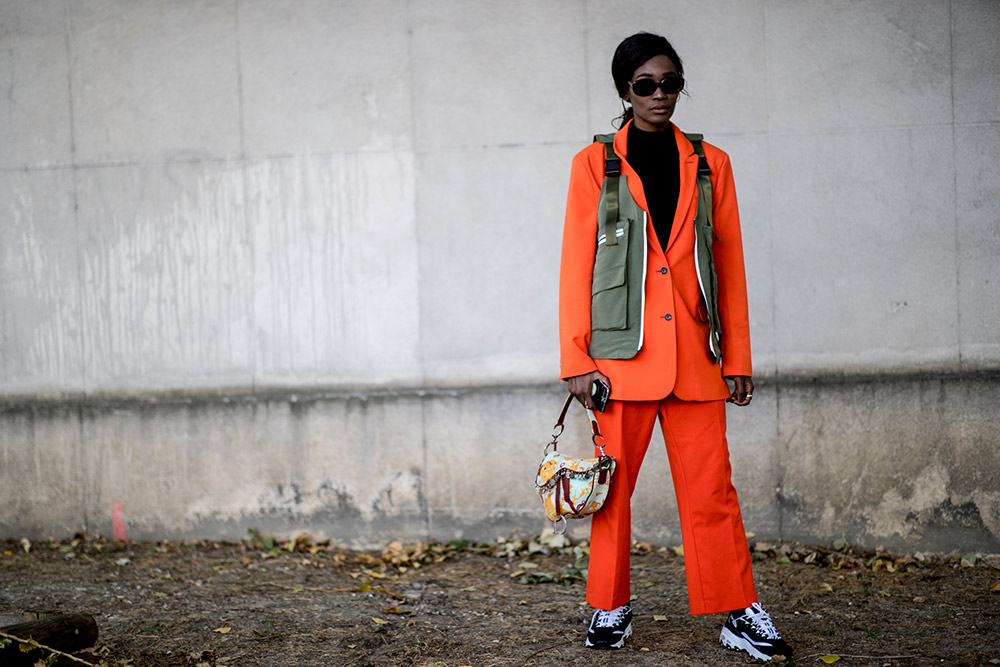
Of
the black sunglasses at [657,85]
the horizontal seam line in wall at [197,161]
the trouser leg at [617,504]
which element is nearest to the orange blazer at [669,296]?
the trouser leg at [617,504]

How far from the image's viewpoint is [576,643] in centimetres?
371

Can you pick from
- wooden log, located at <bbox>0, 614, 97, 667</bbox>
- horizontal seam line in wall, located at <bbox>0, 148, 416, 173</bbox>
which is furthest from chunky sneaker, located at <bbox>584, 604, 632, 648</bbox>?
horizontal seam line in wall, located at <bbox>0, 148, 416, 173</bbox>

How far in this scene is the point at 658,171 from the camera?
3482mm

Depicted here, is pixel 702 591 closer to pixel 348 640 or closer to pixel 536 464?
pixel 348 640

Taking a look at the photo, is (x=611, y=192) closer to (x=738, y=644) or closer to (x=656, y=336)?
(x=656, y=336)

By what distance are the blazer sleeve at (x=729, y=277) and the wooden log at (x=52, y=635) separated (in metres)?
2.95

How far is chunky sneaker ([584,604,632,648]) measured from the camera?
3559 mm

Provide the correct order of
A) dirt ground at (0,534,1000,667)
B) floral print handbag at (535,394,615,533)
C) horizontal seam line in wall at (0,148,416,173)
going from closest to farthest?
floral print handbag at (535,394,615,533) → dirt ground at (0,534,1000,667) → horizontal seam line in wall at (0,148,416,173)

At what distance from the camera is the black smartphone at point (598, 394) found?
11.2 ft

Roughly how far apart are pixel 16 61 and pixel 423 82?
274 centimetres

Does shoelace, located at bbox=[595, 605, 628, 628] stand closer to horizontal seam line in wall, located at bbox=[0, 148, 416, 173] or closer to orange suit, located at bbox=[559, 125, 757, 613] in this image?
orange suit, located at bbox=[559, 125, 757, 613]

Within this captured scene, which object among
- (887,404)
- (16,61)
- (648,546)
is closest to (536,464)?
(648,546)

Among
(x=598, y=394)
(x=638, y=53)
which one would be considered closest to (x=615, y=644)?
(x=598, y=394)

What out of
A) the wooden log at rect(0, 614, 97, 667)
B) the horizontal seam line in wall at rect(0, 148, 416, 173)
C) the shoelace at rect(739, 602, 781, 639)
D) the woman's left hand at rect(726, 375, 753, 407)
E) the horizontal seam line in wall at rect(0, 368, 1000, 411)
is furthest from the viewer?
the horizontal seam line in wall at rect(0, 148, 416, 173)
